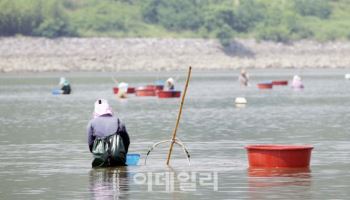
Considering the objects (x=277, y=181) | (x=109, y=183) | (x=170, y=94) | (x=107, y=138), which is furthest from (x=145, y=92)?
(x=277, y=181)

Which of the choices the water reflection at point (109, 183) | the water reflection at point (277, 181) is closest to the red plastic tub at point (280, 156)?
the water reflection at point (277, 181)

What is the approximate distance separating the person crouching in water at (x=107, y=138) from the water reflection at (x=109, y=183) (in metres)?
0.32

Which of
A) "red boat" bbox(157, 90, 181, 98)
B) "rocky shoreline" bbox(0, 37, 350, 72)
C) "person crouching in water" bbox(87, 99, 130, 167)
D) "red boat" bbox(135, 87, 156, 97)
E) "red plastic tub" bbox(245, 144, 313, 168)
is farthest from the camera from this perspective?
"rocky shoreline" bbox(0, 37, 350, 72)

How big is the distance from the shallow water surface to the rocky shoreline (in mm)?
102397

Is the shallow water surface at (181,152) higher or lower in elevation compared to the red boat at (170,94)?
lower

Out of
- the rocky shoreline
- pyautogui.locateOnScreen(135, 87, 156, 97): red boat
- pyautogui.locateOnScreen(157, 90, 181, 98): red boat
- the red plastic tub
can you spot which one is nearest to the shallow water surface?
the red plastic tub

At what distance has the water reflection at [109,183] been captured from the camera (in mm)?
27539

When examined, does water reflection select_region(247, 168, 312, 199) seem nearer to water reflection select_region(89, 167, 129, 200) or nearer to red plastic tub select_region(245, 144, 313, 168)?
red plastic tub select_region(245, 144, 313, 168)

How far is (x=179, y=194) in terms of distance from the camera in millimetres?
27438

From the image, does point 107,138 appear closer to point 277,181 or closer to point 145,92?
point 277,181

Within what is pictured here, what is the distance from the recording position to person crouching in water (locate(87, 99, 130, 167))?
32500 mm

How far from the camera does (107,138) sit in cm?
3247

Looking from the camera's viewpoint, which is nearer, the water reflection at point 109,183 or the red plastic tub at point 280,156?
the water reflection at point 109,183

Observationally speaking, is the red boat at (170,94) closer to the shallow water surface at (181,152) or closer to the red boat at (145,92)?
the red boat at (145,92)
